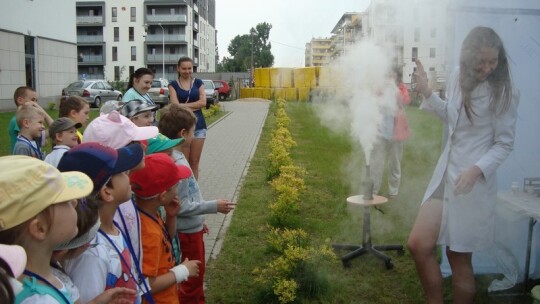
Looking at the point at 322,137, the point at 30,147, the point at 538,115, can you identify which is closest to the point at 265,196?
the point at 30,147

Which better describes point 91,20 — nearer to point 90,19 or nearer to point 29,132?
point 90,19

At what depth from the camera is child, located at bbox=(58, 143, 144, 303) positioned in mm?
2066

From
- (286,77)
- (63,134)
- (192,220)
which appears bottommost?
(192,220)

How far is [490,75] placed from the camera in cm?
331

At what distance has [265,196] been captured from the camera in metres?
7.75

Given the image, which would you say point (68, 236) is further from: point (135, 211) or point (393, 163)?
point (393, 163)

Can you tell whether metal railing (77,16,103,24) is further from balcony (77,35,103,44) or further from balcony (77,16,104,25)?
balcony (77,35,103,44)

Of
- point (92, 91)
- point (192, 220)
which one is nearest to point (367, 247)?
point (192, 220)

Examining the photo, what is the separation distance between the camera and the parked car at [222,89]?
125 feet

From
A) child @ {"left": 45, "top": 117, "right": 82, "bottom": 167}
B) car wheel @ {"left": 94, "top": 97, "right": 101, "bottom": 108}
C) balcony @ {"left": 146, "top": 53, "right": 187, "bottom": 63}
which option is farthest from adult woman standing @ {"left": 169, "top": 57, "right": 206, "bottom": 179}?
balcony @ {"left": 146, "top": 53, "right": 187, "bottom": 63}

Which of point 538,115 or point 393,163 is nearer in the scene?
point 538,115

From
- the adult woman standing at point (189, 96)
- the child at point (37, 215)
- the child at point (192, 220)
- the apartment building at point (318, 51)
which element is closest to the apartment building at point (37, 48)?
the apartment building at point (318, 51)

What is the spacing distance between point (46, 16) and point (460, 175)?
30.2 metres

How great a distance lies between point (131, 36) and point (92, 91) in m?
49.7
